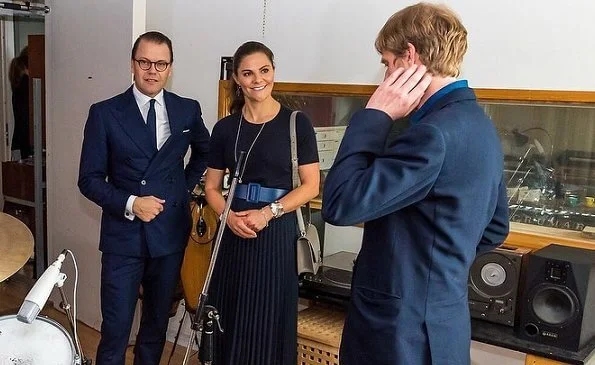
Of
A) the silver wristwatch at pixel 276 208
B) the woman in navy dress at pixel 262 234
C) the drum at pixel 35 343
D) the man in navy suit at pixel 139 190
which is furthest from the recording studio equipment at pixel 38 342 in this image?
the silver wristwatch at pixel 276 208

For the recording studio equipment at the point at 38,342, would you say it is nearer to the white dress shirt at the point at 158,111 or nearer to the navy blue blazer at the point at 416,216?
the white dress shirt at the point at 158,111

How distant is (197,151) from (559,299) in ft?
4.85

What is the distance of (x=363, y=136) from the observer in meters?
1.21

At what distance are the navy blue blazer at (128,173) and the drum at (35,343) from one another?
0.43 m

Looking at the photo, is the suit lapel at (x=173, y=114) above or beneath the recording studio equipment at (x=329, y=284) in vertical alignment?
above

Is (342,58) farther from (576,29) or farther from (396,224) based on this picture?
(396,224)

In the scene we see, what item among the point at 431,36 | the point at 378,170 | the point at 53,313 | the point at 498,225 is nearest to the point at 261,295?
the point at 498,225

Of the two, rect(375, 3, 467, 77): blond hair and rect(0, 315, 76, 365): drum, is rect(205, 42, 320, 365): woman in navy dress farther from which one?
rect(375, 3, 467, 77): blond hair

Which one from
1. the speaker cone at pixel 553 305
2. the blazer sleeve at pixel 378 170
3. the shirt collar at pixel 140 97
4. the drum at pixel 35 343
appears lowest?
the drum at pixel 35 343

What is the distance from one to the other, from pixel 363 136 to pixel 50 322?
1319 mm

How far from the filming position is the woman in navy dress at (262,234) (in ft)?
7.02

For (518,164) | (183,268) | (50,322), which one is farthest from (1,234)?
(518,164)

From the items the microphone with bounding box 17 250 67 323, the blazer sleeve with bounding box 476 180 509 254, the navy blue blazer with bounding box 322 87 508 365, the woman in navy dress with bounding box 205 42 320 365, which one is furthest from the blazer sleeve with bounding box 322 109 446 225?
the woman in navy dress with bounding box 205 42 320 365

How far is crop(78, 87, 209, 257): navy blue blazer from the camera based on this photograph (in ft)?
7.59
